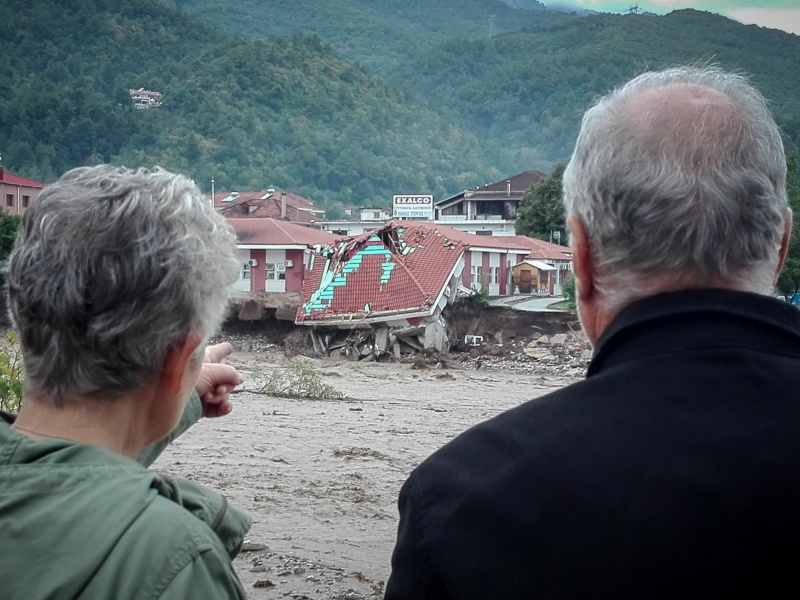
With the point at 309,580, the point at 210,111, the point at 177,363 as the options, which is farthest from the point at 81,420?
the point at 210,111

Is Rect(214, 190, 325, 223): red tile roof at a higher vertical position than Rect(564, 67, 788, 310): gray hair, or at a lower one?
higher

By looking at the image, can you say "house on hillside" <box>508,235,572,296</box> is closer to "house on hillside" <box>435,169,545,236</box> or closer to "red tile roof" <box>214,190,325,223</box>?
"house on hillside" <box>435,169,545,236</box>

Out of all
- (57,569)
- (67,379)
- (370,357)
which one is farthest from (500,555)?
(370,357)

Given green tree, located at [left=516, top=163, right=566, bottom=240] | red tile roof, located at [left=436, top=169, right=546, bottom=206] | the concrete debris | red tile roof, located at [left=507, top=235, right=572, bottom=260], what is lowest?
the concrete debris

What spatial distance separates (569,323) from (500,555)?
108 ft

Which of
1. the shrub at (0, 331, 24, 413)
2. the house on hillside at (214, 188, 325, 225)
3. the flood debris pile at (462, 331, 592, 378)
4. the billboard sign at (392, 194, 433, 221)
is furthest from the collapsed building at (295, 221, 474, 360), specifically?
the billboard sign at (392, 194, 433, 221)

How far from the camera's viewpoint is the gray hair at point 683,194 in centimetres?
152

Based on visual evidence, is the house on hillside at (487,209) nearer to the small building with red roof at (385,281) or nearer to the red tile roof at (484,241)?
the red tile roof at (484,241)

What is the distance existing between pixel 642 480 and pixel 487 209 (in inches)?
2841

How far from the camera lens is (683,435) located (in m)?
1.32

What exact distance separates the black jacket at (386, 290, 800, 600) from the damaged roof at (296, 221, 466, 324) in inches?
1208

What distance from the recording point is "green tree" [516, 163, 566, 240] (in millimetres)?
53844

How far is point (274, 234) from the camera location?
1895 inches

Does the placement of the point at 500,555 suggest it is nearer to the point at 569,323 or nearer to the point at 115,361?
the point at 115,361
